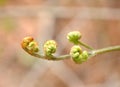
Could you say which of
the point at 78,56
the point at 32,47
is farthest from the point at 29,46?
the point at 78,56

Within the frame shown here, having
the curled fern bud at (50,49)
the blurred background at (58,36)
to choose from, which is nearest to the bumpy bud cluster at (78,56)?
the curled fern bud at (50,49)

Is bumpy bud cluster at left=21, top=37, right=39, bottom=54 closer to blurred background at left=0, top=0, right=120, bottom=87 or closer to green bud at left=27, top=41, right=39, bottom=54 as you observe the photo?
green bud at left=27, top=41, right=39, bottom=54

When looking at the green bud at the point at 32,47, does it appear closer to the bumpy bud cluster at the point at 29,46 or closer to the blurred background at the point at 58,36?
the bumpy bud cluster at the point at 29,46

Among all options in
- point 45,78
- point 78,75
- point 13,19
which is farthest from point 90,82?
point 13,19

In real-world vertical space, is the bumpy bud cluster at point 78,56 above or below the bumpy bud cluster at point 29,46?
below

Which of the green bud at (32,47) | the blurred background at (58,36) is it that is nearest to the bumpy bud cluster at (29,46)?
the green bud at (32,47)

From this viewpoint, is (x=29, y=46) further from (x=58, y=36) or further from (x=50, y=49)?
(x=58, y=36)

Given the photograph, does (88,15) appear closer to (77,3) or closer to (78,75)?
(77,3)

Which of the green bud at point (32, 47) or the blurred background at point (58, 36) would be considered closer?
the green bud at point (32, 47)
